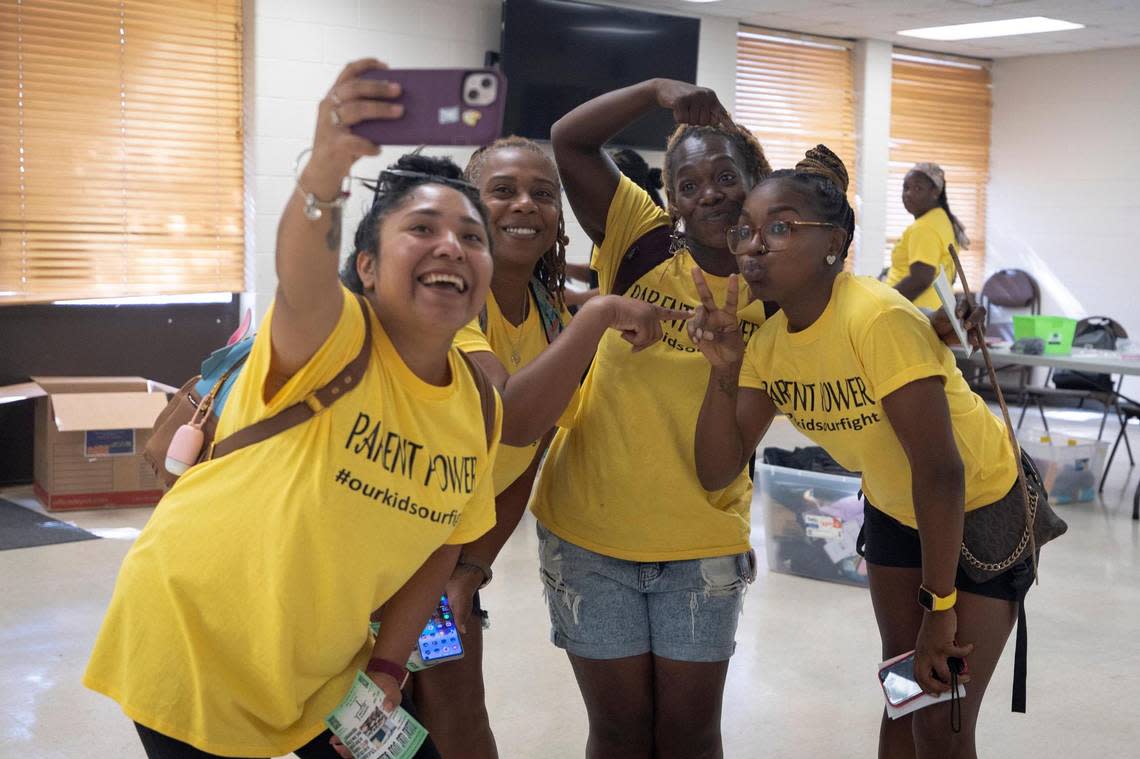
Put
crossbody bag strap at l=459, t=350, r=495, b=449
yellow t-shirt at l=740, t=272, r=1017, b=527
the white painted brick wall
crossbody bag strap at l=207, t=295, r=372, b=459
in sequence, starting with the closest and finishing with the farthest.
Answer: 1. crossbody bag strap at l=207, t=295, r=372, b=459
2. crossbody bag strap at l=459, t=350, r=495, b=449
3. yellow t-shirt at l=740, t=272, r=1017, b=527
4. the white painted brick wall

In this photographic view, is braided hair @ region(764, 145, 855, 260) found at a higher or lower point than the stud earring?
higher

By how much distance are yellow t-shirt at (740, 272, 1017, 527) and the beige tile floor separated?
137 cm

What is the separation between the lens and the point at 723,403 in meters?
1.99

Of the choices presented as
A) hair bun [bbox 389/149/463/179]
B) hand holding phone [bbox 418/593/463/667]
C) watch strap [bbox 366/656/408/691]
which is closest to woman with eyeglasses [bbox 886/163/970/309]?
hand holding phone [bbox 418/593/463/667]

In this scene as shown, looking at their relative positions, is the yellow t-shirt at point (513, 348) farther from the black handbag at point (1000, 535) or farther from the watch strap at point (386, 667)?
the black handbag at point (1000, 535)

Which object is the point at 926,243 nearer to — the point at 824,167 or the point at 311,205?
the point at 824,167

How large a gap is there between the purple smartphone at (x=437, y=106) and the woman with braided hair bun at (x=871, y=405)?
0.81 meters

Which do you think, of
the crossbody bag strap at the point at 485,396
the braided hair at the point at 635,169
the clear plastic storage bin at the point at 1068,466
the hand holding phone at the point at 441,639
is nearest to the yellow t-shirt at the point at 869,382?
the crossbody bag strap at the point at 485,396

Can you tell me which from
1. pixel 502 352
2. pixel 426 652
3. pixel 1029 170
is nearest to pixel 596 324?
pixel 502 352

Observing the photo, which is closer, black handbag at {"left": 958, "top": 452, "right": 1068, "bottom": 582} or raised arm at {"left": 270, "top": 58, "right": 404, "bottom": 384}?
raised arm at {"left": 270, "top": 58, "right": 404, "bottom": 384}

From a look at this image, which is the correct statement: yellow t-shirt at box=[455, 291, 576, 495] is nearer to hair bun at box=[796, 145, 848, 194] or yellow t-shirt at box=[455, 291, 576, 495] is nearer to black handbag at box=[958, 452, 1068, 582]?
hair bun at box=[796, 145, 848, 194]

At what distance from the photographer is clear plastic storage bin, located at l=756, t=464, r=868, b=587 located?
4582 mm

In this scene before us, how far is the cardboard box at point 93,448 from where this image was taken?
5523 mm

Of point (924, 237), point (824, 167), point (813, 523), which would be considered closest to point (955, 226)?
point (924, 237)
